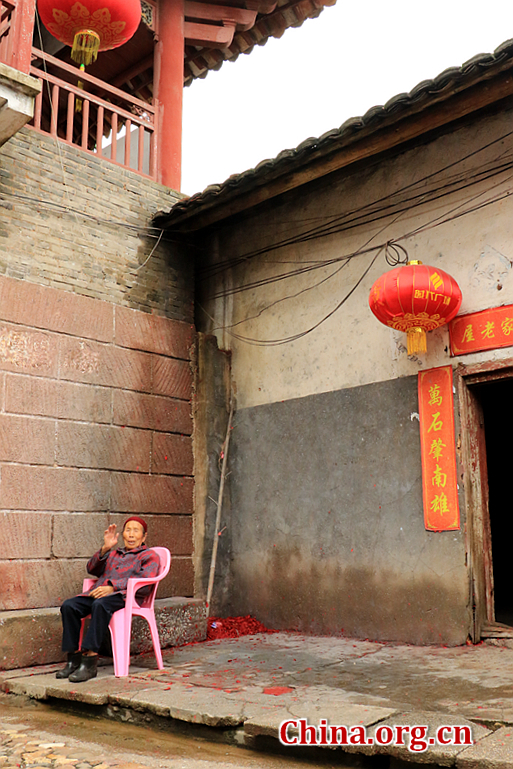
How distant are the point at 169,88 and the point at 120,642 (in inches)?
229

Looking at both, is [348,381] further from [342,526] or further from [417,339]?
[342,526]

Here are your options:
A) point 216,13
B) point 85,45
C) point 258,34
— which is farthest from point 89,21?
point 258,34

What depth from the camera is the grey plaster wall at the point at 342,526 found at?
5301mm

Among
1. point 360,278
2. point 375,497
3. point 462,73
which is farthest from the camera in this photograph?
point 360,278

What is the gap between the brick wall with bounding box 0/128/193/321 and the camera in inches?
231

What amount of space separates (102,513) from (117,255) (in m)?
2.42

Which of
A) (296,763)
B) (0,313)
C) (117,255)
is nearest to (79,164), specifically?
(117,255)

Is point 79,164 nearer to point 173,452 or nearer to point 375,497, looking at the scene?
point 173,452

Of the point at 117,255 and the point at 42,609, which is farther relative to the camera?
the point at 117,255

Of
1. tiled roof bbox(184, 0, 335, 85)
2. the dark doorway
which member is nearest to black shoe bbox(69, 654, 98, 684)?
the dark doorway

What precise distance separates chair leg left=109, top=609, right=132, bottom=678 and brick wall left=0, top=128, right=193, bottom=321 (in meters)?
2.90

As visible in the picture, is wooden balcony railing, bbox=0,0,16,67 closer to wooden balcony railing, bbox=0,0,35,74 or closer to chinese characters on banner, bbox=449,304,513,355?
wooden balcony railing, bbox=0,0,35,74

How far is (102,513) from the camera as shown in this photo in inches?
234

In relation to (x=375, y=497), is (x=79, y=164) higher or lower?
higher
